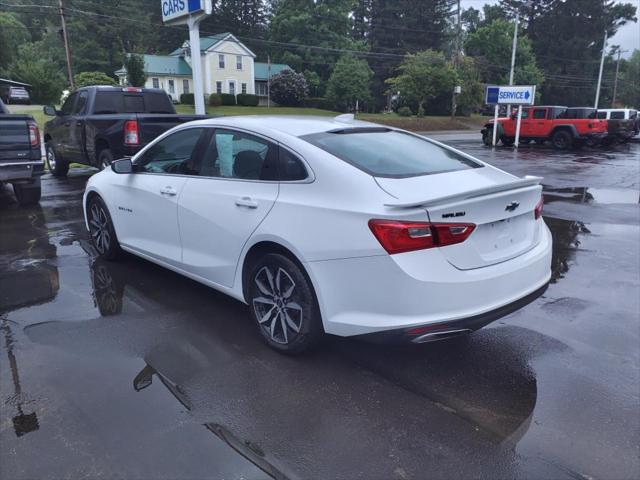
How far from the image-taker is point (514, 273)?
3.33 metres

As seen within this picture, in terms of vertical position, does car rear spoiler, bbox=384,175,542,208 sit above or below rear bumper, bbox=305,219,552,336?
above

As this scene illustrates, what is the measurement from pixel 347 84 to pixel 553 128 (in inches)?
1342

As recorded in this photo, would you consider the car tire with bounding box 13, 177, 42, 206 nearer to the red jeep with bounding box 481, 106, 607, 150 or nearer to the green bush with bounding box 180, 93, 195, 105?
the red jeep with bounding box 481, 106, 607, 150

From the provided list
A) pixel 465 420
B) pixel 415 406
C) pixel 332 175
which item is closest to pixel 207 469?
pixel 415 406

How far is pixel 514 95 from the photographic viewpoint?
74.2 feet

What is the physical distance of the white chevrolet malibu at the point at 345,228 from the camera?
302 cm

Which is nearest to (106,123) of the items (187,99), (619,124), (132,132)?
(132,132)

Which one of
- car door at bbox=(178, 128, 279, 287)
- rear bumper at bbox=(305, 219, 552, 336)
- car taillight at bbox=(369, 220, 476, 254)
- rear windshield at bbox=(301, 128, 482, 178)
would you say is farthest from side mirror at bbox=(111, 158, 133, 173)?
car taillight at bbox=(369, 220, 476, 254)

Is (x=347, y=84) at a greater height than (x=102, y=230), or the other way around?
(x=347, y=84)

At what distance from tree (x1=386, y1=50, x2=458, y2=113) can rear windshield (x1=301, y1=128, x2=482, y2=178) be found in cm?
4560

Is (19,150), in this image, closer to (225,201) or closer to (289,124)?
(225,201)

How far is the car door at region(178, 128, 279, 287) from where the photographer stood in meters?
3.76

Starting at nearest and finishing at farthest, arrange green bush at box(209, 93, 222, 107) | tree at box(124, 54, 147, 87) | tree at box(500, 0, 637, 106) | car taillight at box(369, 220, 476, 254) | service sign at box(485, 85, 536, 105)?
car taillight at box(369, 220, 476, 254)
service sign at box(485, 85, 536, 105)
tree at box(124, 54, 147, 87)
green bush at box(209, 93, 222, 107)
tree at box(500, 0, 637, 106)

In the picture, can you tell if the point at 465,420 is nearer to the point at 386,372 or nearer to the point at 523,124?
the point at 386,372
